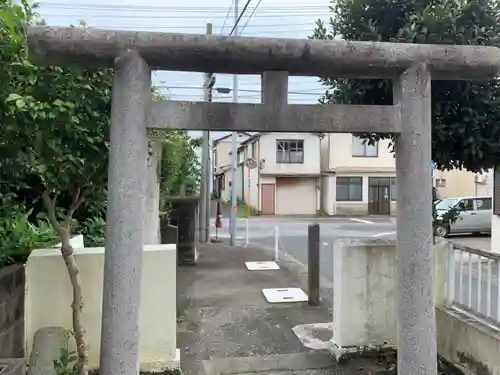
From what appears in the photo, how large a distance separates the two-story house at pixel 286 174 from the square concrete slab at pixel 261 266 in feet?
69.4

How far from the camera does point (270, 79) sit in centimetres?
313

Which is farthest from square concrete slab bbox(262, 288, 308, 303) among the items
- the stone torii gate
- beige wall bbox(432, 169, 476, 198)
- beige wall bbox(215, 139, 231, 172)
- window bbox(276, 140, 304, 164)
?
beige wall bbox(215, 139, 231, 172)

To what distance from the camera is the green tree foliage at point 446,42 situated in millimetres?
4074

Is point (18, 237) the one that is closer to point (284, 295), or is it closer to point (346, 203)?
point (284, 295)

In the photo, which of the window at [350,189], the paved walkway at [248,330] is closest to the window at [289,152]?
the window at [350,189]

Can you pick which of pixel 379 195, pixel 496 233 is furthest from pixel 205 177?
pixel 379 195

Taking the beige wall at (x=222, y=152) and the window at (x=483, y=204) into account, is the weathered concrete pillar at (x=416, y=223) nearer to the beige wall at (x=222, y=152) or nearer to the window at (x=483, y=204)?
the window at (x=483, y=204)

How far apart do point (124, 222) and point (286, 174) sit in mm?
30492

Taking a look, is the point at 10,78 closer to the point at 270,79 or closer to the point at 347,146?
the point at 270,79

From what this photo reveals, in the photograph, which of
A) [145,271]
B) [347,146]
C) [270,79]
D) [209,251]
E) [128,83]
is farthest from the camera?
[347,146]

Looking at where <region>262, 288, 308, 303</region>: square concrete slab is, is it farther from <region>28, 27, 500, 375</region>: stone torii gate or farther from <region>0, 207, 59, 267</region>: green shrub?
<region>28, 27, 500, 375</region>: stone torii gate

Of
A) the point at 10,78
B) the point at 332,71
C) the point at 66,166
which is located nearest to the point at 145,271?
the point at 66,166

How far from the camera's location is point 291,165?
3319cm

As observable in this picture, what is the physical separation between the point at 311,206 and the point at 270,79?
31.4 meters
